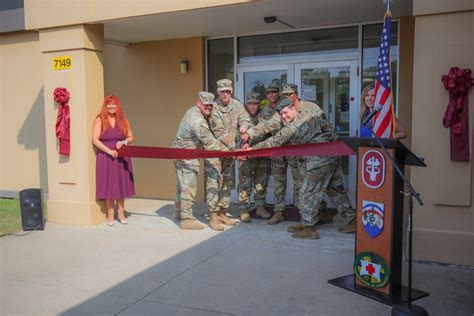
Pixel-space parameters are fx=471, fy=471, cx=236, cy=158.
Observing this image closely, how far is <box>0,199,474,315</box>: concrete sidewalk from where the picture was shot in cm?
398

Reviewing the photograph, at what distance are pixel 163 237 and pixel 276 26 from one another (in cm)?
366

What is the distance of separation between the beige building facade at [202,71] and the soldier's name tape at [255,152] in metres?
0.73

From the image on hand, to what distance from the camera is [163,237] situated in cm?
614

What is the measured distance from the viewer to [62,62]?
694 centimetres

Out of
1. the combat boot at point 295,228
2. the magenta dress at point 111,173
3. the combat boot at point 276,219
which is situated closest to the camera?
the combat boot at point 295,228

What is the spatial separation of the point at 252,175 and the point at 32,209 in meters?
3.15

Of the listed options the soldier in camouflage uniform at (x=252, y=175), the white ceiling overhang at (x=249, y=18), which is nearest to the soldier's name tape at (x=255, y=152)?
the soldier in camouflage uniform at (x=252, y=175)

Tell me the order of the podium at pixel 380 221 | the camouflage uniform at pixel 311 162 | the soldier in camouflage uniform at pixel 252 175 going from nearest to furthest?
the podium at pixel 380 221
the camouflage uniform at pixel 311 162
the soldier in camouflage uniform at pixel 252 175

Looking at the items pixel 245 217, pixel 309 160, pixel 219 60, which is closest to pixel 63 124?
pixel 219 60

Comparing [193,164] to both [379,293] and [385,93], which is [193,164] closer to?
[385,93]

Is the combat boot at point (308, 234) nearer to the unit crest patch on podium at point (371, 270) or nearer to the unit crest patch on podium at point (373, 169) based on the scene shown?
the unit crest patch on podium at point (371, 270)

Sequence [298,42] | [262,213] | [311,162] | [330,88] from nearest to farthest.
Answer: [311,162], [262,213], [330,88], [298,42]

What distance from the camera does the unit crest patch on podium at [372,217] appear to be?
13.1ft

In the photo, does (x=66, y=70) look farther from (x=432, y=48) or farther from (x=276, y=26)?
(x=432, y=48)
